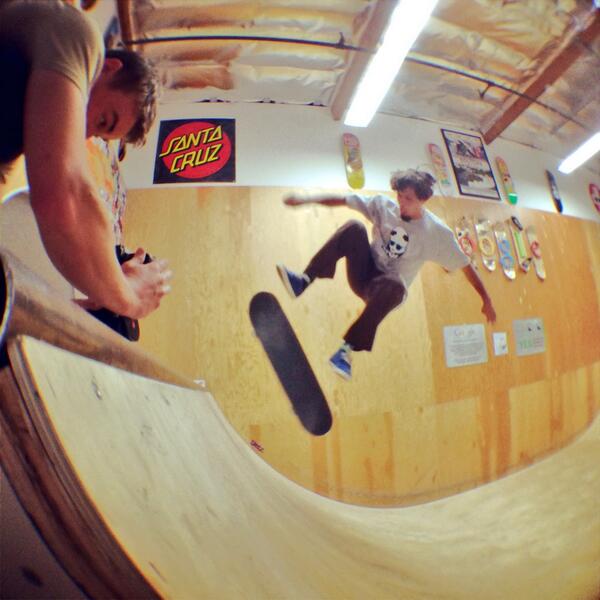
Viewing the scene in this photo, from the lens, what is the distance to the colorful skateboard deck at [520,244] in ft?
1.83

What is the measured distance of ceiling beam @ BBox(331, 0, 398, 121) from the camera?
35cm

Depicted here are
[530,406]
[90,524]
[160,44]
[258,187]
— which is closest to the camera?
[90,524]

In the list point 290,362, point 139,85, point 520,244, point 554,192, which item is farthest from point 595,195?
point 139,85

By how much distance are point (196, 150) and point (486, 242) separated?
1.58ft

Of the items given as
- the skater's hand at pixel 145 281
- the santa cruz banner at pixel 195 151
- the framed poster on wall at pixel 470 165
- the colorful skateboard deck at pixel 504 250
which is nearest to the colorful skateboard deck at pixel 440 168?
the framed poster on wall at pixel 470 165

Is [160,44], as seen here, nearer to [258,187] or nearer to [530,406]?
[258,187]

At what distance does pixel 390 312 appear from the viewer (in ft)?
1.60

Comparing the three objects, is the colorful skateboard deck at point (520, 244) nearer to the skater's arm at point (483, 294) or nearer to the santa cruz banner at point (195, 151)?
the skater's arm at point (483, 294)

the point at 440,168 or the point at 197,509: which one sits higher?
the point at 440,168

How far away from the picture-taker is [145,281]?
0.28 metres

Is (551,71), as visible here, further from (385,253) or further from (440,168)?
(385,253)

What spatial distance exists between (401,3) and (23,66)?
39cm

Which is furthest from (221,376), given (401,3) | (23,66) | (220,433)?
(401,3)

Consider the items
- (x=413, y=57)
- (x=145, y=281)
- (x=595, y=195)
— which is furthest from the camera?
(x=595, y=195)
